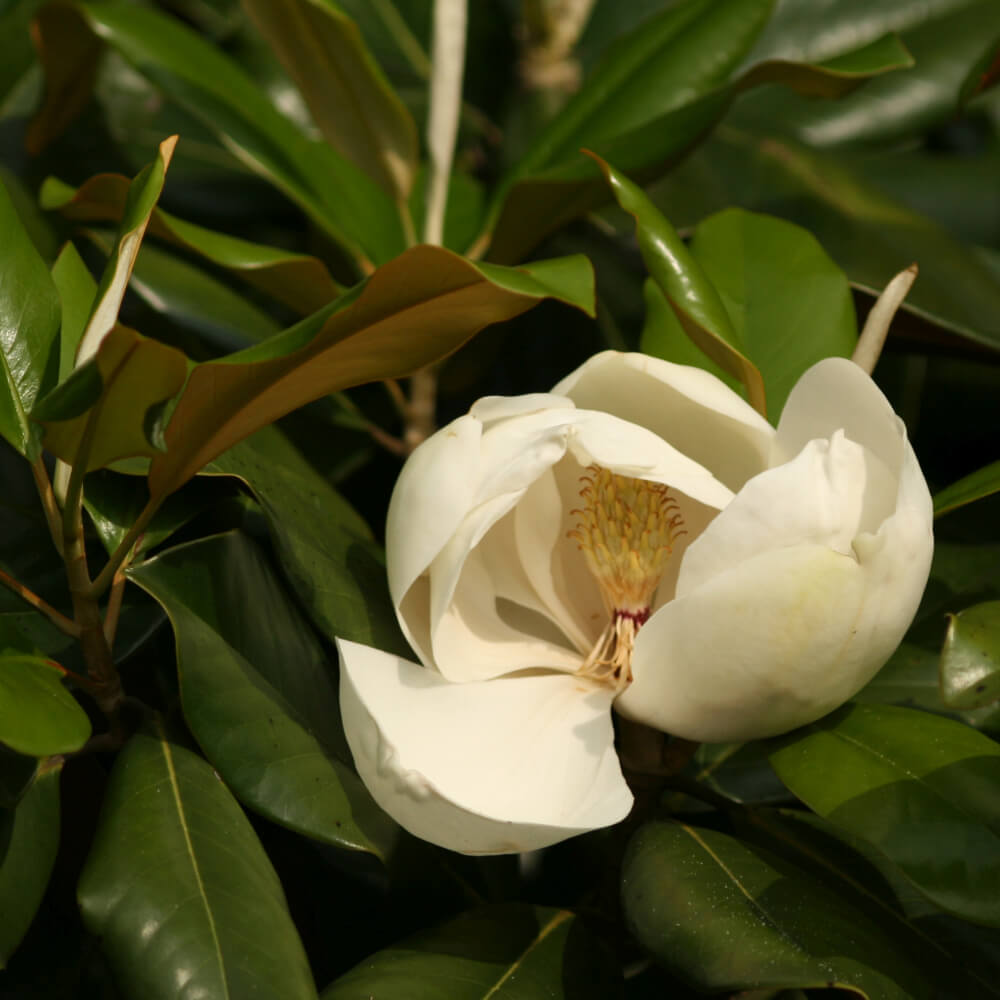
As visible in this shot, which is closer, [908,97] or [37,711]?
[37,711]

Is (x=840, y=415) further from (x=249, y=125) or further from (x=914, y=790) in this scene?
(x=249, y=125)

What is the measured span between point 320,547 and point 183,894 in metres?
0.22

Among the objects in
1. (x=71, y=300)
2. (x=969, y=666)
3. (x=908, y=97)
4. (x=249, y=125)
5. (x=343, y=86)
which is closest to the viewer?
(x=969, y=666)

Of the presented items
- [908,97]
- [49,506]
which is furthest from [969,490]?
[908,97]

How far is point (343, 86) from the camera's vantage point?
0.92 meters

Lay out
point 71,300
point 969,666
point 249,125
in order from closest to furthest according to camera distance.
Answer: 1. point 969,666
2. point 71,300
3. point 249,125

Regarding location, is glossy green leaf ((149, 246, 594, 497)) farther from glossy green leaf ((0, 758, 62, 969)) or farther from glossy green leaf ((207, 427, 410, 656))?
glossy green leaf ((0, 758, 62, 969))

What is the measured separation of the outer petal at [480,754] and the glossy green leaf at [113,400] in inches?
6.3

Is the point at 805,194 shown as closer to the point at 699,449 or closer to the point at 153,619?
the point at 699,449

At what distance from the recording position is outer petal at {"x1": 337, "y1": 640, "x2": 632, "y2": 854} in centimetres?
58

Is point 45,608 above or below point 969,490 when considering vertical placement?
above

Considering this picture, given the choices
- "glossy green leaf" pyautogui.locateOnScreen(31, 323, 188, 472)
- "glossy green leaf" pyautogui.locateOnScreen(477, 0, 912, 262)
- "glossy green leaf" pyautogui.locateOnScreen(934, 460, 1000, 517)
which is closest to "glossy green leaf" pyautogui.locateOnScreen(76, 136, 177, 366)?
"glossy green leaf" pyautogui.locateOnScreen(31, 323, 188, 472)

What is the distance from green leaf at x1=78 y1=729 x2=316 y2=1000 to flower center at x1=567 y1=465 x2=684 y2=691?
228mm

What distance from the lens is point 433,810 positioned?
581 mm
